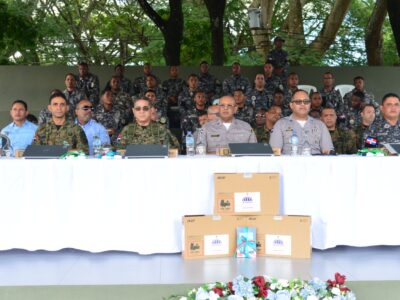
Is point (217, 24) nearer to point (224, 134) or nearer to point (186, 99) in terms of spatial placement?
point (186, 99)

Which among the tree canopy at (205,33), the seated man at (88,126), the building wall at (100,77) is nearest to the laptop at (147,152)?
the seated man at (88,126)

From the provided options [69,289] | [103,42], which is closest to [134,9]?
[103,42]

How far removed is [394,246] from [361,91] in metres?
5.86

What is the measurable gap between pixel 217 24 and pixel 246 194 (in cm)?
835

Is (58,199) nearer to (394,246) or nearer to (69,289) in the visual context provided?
(69,289)

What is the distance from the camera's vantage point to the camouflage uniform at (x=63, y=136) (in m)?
5.23

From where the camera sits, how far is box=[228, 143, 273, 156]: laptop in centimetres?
424

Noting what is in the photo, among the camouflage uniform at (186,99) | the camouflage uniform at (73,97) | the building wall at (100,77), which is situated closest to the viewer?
the camouflage uniform at (186,99)

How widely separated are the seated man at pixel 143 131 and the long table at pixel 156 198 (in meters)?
1.13

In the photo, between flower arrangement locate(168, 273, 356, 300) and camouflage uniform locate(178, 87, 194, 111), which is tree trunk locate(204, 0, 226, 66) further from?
flower arrangement locate(168, 273, 356, 300)

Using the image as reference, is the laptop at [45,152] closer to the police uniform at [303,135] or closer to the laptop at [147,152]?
the laptop at [147,152]

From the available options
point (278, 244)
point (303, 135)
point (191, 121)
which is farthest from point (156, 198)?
point (191, 121)

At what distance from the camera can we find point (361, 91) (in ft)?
32.4

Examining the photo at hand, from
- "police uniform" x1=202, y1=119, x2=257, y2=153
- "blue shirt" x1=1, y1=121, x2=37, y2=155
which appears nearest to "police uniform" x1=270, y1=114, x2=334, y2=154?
"police uniform" x1=202, y1=119, x2=257, y2=153
